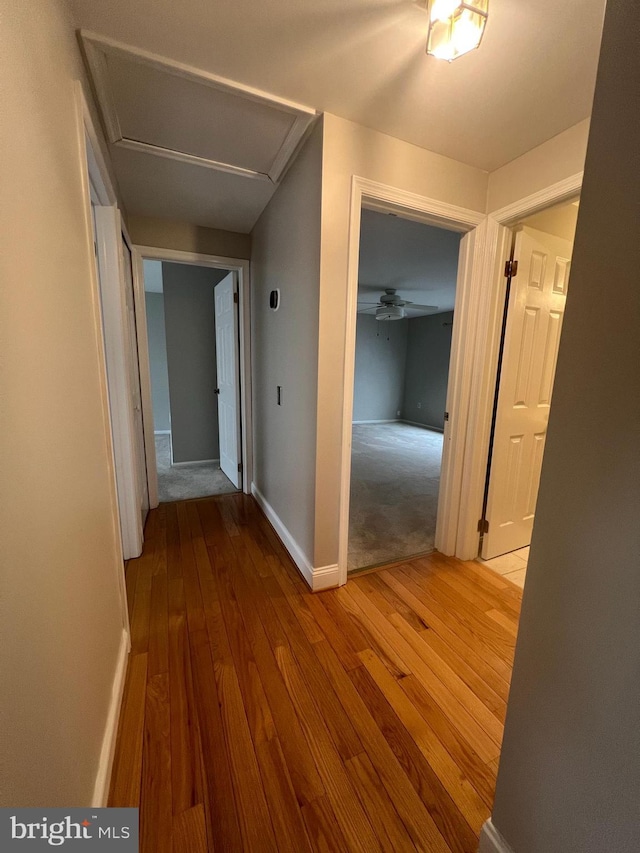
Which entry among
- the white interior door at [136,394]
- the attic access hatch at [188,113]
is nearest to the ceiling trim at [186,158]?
the attic access hatch at [188,113]

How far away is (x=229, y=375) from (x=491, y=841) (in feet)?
10.5

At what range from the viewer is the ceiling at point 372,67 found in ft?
3.54

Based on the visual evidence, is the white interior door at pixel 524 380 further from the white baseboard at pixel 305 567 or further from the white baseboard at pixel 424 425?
the white baseboard at pixel 424 425

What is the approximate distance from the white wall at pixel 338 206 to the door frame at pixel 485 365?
21 centimetres

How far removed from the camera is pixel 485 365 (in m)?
2.01

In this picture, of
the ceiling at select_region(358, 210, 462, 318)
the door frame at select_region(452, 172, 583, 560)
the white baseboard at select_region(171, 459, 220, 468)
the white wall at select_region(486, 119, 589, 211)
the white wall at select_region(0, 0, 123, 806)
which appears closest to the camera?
the white wall at select_region(0, 0, 123, 806)

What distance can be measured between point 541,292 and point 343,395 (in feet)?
4.77

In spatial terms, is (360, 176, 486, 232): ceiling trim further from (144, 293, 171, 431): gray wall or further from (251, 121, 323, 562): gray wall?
(144, 293, 171, 431): gray wall

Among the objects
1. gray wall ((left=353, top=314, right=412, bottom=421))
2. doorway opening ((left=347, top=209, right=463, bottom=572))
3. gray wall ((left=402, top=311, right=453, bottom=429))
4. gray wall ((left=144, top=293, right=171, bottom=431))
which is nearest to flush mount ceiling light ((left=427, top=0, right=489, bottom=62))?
doorway opening ((left=347, top=209, right=463, bottom=572))

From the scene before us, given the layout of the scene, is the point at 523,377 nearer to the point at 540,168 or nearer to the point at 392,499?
the point at 540,168

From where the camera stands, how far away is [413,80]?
1.32m

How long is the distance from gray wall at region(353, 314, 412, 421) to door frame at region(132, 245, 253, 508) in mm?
4473

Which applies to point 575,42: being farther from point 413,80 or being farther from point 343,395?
point 343,395

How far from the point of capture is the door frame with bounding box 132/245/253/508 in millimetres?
2607
